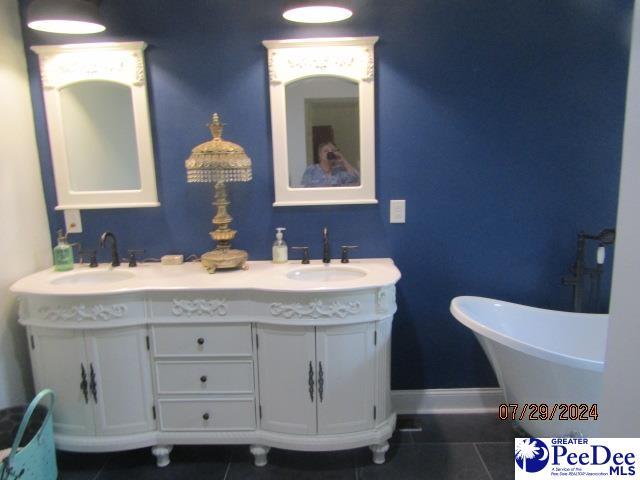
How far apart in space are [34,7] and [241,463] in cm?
223

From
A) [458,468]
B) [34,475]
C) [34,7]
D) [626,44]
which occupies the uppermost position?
[34,7]

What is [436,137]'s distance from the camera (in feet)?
7.27

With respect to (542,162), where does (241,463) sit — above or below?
below

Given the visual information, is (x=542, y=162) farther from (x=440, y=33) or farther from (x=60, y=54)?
(x=60, y=54)

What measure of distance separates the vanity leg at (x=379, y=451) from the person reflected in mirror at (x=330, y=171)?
1.27m

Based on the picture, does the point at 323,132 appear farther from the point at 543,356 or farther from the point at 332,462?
the point at 332,462

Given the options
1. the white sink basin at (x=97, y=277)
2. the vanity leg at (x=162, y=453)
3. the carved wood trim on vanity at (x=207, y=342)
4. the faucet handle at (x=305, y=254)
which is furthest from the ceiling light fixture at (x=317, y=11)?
the vanity leg at (x=162, y=453)

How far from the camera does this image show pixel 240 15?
7.04 feet

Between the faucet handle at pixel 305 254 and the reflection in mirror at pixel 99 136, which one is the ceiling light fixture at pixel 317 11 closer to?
the reflection in mirror at pixel 99 136

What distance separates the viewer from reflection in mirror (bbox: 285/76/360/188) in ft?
7.16

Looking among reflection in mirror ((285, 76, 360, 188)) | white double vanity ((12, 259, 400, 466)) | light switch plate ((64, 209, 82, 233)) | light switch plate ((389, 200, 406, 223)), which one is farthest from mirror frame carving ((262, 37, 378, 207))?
light switch plate ((64, 209, 82, 233))

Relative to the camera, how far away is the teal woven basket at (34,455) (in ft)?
5.02

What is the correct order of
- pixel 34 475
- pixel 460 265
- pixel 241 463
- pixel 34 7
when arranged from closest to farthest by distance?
1. pixel 34 475
2. pixel 34 7
3. pixel 241 463
4. pixel 460 265

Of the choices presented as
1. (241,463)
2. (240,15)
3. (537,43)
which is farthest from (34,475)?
(537,43)
